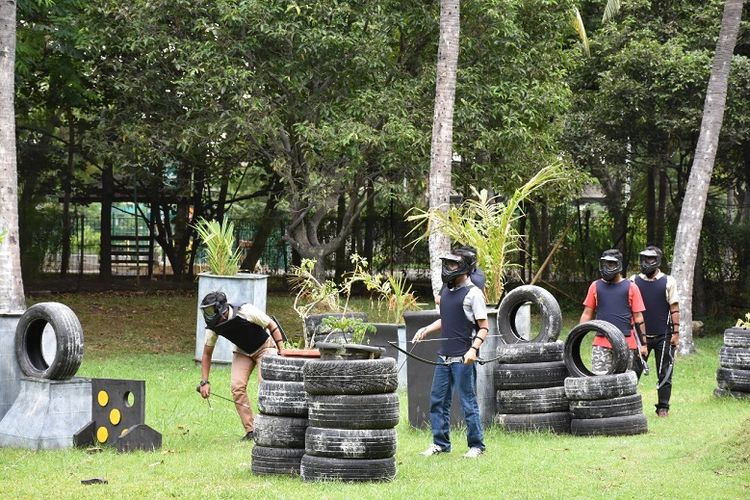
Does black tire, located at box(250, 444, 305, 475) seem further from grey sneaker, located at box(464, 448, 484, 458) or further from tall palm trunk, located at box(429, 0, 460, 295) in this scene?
tall palm trunk, located at box(429, 0, 460, 295)

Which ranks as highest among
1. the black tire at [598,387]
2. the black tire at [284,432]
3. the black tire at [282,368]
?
the black tire at [282,368]

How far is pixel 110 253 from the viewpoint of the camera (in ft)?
96.6

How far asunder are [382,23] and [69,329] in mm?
10530

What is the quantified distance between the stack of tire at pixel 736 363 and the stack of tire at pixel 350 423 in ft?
21.3

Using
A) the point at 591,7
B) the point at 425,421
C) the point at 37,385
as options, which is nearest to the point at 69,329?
the point at 37,385

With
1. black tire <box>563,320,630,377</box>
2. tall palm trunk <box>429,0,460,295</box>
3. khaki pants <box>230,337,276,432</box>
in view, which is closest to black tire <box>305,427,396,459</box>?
khaki pants <box>230,337,276,432</box>

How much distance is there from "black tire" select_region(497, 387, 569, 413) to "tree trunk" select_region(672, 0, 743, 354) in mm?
9204

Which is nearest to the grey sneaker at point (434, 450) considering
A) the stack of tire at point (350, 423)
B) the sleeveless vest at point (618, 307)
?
the stack of tire at point (350, 423)

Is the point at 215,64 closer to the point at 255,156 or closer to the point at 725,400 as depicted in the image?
Result: the point at 255,156

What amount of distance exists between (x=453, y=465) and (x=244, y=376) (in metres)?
2.62

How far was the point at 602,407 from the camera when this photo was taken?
11.5 metres

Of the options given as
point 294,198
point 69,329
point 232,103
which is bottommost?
point 69,329

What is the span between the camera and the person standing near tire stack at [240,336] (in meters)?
10.6

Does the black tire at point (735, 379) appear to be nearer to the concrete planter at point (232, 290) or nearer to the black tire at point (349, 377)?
the black tire at point (349, 377)
